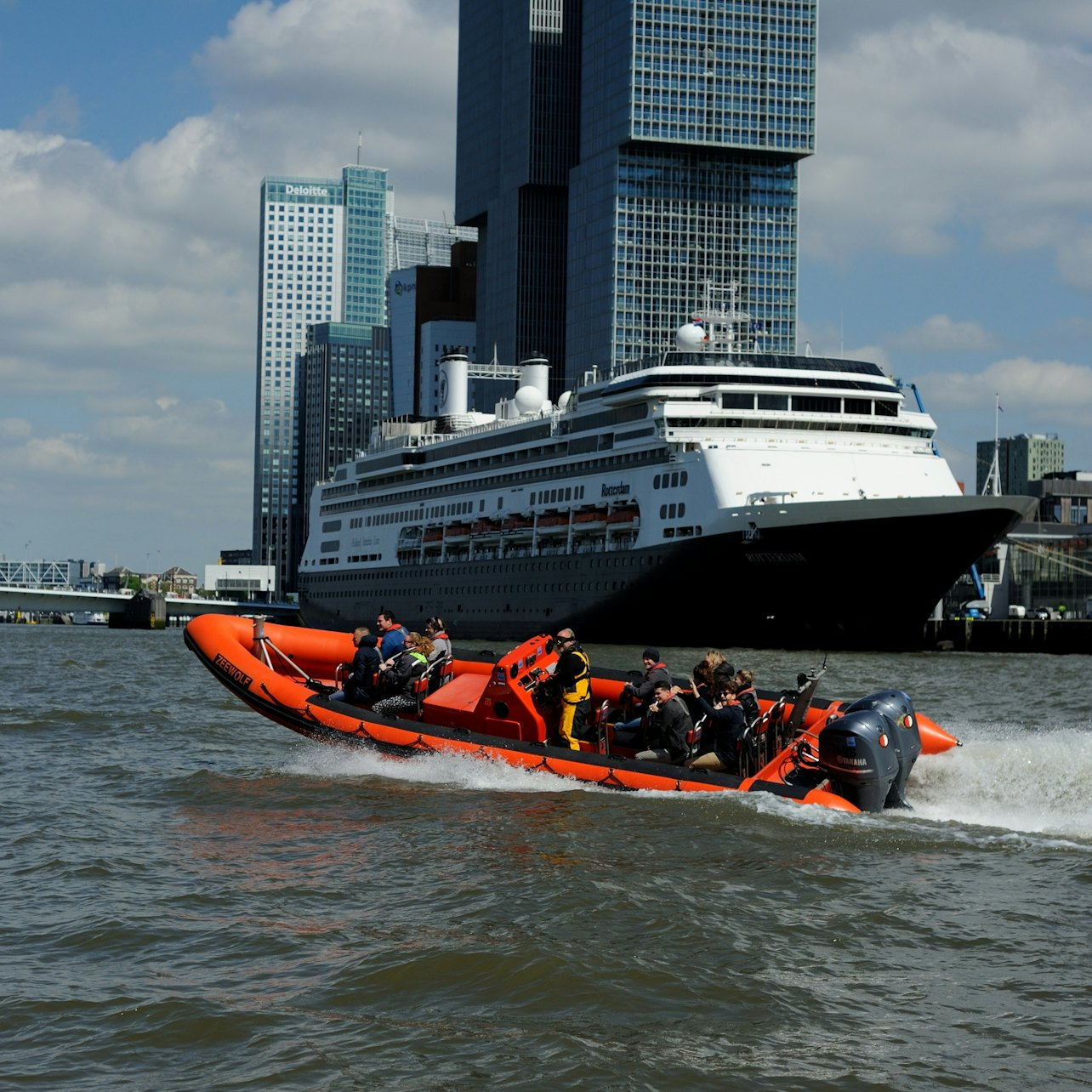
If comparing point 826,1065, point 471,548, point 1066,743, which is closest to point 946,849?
point 1066,743

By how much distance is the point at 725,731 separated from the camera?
13.6m

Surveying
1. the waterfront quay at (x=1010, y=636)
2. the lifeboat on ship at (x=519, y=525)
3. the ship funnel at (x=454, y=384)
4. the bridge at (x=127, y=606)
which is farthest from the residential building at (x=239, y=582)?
the waterfront quay at (x=1010, y=636)

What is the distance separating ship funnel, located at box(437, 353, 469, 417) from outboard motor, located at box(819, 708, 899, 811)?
72419 millimetres

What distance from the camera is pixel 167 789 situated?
15281 mm

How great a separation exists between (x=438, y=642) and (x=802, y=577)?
30.3 meters

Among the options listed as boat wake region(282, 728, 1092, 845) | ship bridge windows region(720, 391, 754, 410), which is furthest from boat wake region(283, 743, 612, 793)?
ship bridge windows region(720, 391, 754, 410)

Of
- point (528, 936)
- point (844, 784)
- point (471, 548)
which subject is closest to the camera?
point (528, 936)

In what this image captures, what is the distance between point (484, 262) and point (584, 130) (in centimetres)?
2263

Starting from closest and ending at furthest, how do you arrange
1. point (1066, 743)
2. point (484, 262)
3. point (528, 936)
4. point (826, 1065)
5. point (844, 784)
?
point (826, 1065) → point (528, 936) → point (844, 784) → point (1066, 743) → point (484, 262)

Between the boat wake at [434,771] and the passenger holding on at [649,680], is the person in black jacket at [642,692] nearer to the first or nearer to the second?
the passenger holding on at [649,680]

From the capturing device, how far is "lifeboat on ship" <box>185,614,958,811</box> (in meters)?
12.5

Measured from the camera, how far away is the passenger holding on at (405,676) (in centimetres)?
1648

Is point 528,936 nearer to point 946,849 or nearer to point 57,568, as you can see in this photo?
point 946,849

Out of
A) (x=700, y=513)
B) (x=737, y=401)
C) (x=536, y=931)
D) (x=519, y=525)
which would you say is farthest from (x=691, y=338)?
(x=536, y=931)
